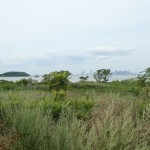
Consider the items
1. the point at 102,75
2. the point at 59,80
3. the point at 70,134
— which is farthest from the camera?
the point at 102,75

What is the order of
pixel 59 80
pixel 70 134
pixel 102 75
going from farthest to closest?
1. pixel 102 75
2. pixel 59 80
3. pixel 70 134

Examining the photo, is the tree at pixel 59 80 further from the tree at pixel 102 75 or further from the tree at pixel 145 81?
the tree at pixel 102 75

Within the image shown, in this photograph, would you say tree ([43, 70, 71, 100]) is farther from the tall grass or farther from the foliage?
the tall grass

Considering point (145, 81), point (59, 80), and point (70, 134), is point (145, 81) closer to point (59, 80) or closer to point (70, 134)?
point (59, 80)

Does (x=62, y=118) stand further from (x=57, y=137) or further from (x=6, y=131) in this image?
(x=6, y=131)

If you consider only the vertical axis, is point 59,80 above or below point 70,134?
above

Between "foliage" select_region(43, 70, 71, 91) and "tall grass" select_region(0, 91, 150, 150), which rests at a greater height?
"foliage" select_region(43, 70, 71, 91)

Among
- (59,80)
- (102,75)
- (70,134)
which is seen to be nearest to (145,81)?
(59,80)

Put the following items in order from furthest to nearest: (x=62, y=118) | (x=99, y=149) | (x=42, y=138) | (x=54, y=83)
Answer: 1. (x=54, y=83)
2. (x=62, y=118)
3. (x=42, y=138)
4. (x=99, y=149)

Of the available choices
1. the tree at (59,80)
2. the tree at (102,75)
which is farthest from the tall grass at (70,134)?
the tree at (102,75)

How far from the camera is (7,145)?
17.5 ft

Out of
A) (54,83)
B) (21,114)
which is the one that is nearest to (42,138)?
(21,114)

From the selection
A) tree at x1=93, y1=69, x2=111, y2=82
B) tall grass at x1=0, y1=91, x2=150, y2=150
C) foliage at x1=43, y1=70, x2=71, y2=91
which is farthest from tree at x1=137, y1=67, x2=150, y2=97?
tree at x1=93, y1=69, x2=111, y2=82

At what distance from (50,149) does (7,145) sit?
65 cm
